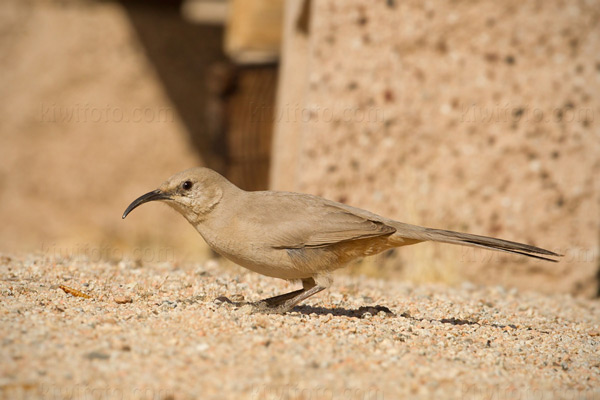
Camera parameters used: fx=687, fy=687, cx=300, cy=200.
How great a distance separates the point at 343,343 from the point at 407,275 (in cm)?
331

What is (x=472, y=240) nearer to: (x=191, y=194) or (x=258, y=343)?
(x=258, y=343)

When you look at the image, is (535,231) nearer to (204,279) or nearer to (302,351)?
(204,279)

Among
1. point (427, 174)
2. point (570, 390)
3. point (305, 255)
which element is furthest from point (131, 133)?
point (570, 390)

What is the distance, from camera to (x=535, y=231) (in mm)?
7113

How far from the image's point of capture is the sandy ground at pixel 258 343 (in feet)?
10.2

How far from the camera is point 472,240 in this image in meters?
4.53

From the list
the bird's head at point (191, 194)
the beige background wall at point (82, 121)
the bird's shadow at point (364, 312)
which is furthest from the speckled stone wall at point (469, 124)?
the beige background wall at point (82, 121)

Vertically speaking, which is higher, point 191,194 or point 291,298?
point 191,194

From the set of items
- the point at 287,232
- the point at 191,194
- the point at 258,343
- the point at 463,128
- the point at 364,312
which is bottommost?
the point at 364,312

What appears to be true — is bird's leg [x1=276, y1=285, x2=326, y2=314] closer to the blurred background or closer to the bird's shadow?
the bird's shadow

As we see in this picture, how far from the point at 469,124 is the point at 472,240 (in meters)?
2.96

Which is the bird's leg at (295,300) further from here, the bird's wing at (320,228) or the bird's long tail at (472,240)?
the bird's long tail at (472,240)

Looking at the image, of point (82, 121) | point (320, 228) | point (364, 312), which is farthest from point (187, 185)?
point (82, 121)

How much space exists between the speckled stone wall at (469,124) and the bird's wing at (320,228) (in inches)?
97.7
